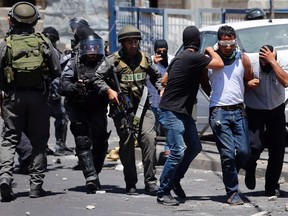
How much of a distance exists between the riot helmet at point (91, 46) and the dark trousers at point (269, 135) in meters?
1.68

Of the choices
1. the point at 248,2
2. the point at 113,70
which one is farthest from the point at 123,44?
the point at 248,2

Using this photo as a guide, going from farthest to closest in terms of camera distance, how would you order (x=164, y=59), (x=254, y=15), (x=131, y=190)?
(x=254, y=15)
(x=164, y=59)
(x=131, y=190)

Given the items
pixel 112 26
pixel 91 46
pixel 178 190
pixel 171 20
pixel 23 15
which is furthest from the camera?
pixel 112 26

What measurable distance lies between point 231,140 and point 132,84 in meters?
1.27

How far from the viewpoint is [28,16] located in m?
9.53

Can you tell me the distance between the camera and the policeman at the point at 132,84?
32.0 ft

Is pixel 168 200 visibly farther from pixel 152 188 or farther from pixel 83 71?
pixel 83 71

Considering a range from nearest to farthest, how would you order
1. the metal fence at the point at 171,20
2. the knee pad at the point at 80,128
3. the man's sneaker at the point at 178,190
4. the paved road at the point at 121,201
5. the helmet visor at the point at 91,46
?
the paved road at the point at 121,201
the man's sneaker at the point at 178,190
the helmet visor at the point at 91,46
the knee pad at the point at 80,128
the metal fence at the point at 171,20

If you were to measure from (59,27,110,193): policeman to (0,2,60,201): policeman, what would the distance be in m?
0.43

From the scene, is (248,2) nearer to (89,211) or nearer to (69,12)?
(69,12)

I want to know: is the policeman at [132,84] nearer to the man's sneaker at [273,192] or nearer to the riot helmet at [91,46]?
the riot helmet at [91,46]

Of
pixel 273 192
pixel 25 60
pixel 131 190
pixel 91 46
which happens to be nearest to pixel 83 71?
pixel 91 46

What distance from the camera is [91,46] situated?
10.1 metres

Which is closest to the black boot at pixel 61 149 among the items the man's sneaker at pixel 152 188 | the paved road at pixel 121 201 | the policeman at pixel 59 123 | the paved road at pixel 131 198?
the policeman at pixel 59 123
